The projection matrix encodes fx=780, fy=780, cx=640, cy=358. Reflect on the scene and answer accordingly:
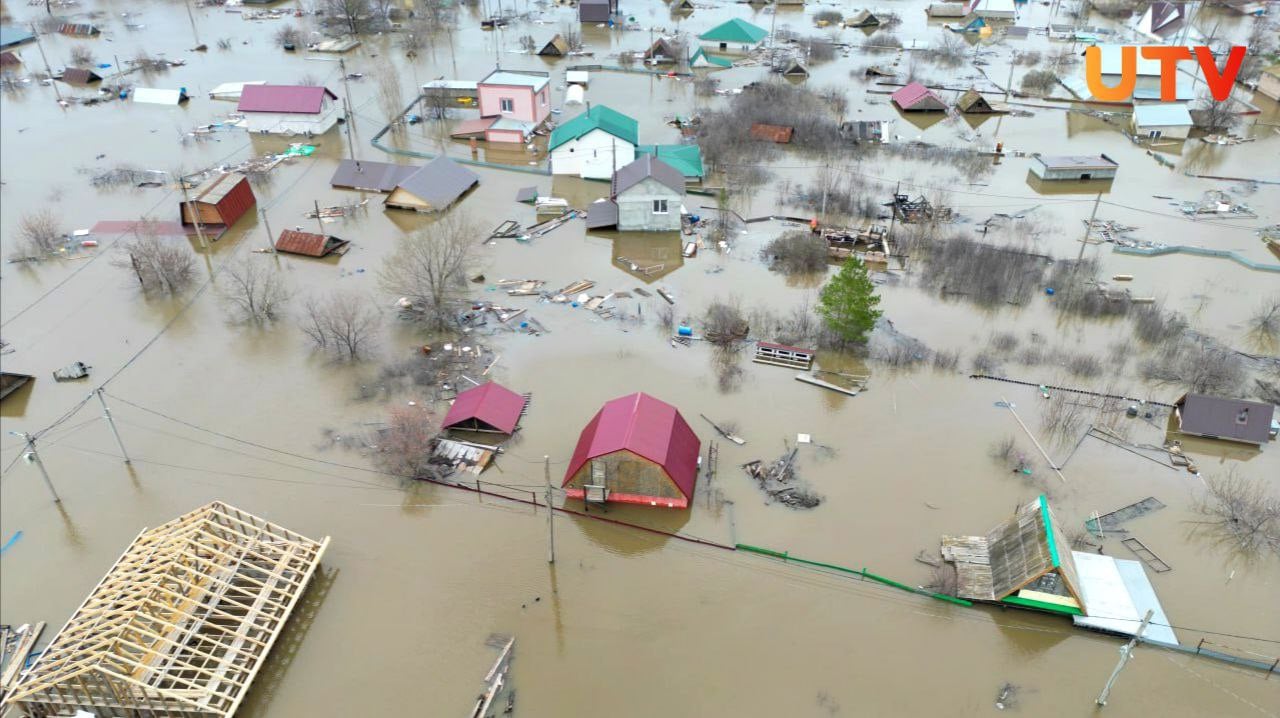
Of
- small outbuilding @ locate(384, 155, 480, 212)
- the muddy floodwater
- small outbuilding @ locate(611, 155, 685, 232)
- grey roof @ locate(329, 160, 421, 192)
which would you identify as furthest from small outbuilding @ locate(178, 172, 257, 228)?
small outbuilding @ locate(611, 155, 685, 232)

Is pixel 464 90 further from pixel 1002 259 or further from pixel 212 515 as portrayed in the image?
pixel 212 515

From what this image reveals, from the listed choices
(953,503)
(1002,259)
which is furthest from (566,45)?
(953,503)

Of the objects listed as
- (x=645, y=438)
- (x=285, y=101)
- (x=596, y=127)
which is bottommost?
(x=645, y=438)

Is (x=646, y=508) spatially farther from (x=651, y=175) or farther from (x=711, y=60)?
(x=711, y=60)

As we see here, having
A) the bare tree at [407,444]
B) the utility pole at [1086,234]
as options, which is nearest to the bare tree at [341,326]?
the bare tree at [407,444]

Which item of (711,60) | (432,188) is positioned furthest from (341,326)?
(711,60)

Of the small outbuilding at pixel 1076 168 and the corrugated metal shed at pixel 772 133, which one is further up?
the corrugated metal shed at pixel 772 133

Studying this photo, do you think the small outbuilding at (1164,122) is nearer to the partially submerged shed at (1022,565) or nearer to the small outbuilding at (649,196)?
the small outbuilding at (649,196)
